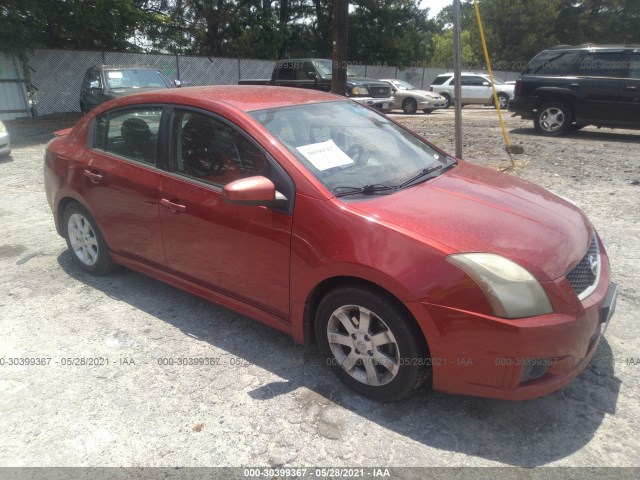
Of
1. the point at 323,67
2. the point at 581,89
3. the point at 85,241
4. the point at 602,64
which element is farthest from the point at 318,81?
the point at 85,241

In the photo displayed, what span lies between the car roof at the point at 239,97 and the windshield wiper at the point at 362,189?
86 centimetres

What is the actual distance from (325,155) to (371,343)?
117 centimetres

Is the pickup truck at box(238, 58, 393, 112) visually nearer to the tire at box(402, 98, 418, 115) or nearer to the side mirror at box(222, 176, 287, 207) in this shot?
the tire at box(402, 98, 418, 115)

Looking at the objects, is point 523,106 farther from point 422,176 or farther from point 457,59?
point 422,176

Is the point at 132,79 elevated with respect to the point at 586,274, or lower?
elevated

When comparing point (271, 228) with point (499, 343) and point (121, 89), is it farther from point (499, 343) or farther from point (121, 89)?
point (121, 89)

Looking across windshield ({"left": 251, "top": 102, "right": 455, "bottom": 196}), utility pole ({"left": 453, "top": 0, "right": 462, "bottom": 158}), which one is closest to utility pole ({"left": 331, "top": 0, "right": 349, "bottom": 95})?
utility pole ({"left": 453, "top": 0, "right": 462, "bottom": 158})

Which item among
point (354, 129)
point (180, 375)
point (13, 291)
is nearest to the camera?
point (180, 375)

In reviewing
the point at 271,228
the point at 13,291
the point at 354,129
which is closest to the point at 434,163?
the point at 354,129

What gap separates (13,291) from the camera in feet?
13.4

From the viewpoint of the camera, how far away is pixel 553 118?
10.7 metres

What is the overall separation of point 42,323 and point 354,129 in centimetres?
267

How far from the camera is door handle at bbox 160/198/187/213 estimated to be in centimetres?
330

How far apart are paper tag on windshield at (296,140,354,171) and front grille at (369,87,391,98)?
1458 centimetres
